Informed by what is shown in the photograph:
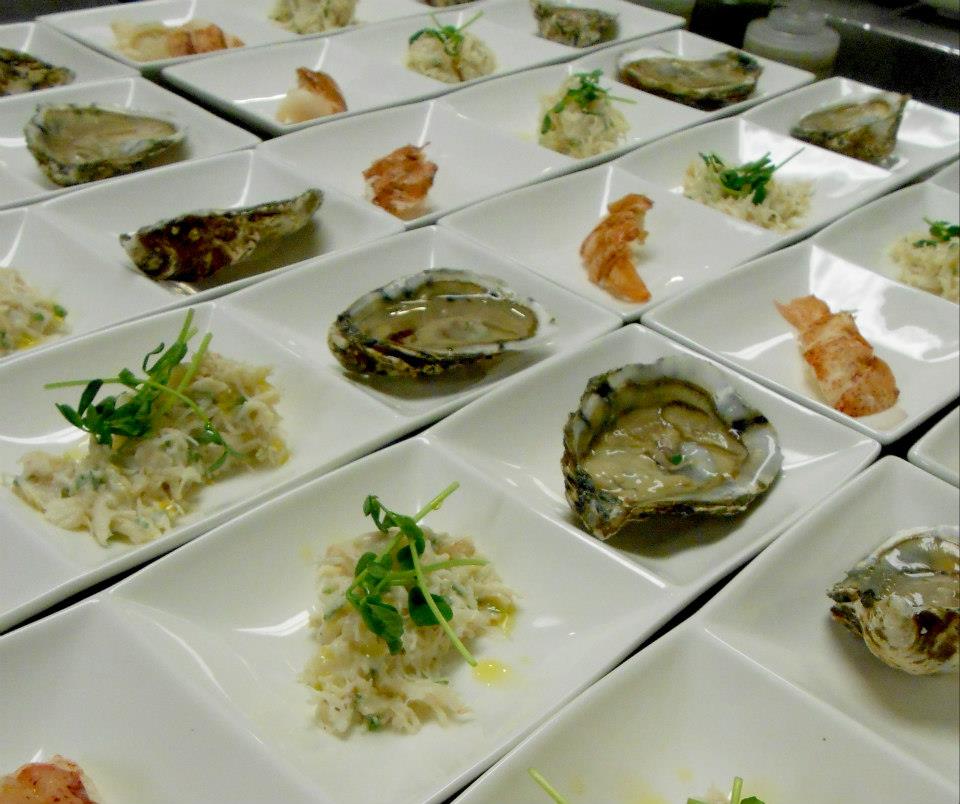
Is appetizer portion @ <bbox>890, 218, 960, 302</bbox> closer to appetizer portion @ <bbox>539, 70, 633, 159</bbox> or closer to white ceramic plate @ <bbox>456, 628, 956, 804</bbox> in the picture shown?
appetizer portion @ <bbox>539, 70, 633, 159</bbox>

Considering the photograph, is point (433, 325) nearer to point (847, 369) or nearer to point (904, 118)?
point (847, 369)

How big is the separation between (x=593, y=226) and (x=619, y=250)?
1.10 ft

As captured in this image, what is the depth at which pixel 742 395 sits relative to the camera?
6.82 feet

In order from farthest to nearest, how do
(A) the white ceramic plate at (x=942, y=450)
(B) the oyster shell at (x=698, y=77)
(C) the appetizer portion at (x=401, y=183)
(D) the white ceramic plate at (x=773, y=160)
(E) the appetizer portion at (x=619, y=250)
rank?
(B) the oyster shell at (x=698, y=77), (D) the white ceramic plate at (x=773, y=160), (C) the appetizer portion at (x=401, y=183), (E) the appetizer portion at (x=619, y=250), (A) the white ceramic plate at (x=942, y=450)

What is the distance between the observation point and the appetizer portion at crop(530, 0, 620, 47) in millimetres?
4066

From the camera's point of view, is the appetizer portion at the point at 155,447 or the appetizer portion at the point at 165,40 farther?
the appetizer portion at the point at 165,40

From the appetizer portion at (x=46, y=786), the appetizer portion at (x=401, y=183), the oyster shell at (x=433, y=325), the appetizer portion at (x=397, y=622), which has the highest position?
the appetizer portion at (x=401, y=183)

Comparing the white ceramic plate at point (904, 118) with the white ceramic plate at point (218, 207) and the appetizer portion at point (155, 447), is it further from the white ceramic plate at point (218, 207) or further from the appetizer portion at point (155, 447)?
the appetizer portion at point (155, 447)

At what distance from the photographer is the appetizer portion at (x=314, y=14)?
4.04m

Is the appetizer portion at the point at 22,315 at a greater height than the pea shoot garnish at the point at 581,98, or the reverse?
the pea shoot garnish at the point at 581,98

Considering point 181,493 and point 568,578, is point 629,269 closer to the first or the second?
point 568,578

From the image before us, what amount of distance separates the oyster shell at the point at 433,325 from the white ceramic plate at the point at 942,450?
32.8 inches

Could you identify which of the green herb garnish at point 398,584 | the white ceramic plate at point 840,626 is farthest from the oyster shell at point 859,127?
the green herb garnish at point 398,584

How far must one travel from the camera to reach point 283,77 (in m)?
3.68
